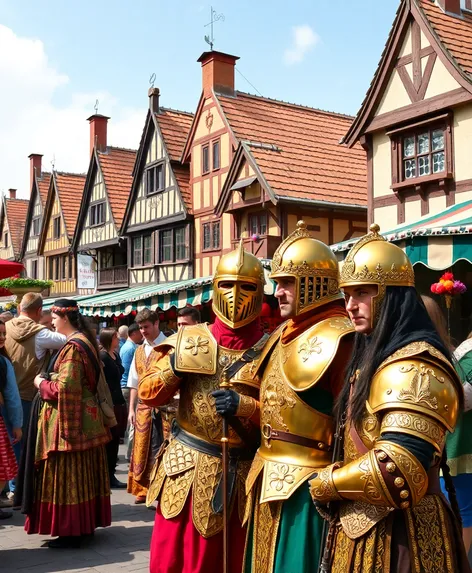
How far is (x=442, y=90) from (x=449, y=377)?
38.9 ft

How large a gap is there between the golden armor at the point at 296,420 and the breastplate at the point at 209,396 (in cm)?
49

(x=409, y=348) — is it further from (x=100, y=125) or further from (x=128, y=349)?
(x=100, y=125)

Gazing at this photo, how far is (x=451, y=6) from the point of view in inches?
581

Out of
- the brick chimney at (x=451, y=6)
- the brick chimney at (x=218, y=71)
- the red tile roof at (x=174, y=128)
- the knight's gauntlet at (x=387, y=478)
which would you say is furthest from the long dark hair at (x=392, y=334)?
the red tile roof at (x=174, y=128)

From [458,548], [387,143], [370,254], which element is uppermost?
[387,143]

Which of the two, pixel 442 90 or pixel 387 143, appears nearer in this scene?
pixel 442 90

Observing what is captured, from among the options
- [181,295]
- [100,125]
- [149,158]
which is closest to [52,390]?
[181,295]

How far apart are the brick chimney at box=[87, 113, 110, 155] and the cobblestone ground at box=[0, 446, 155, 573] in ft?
84.5

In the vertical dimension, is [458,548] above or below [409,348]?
below

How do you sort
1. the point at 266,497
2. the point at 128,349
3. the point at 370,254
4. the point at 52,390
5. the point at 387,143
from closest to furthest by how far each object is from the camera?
the point at 370,254 → the point at 266,497 → the point at 52,390 → the point at 128,349 → the point at 387,143

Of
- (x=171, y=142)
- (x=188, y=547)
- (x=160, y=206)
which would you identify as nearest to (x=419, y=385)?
(x=188, y=547)

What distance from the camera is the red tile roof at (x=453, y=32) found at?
12.9m

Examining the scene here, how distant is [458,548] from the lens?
2428 mm

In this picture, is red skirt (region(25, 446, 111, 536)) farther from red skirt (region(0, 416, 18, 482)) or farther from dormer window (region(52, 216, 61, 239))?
dormer window (region(52, 216, 61, 239))
